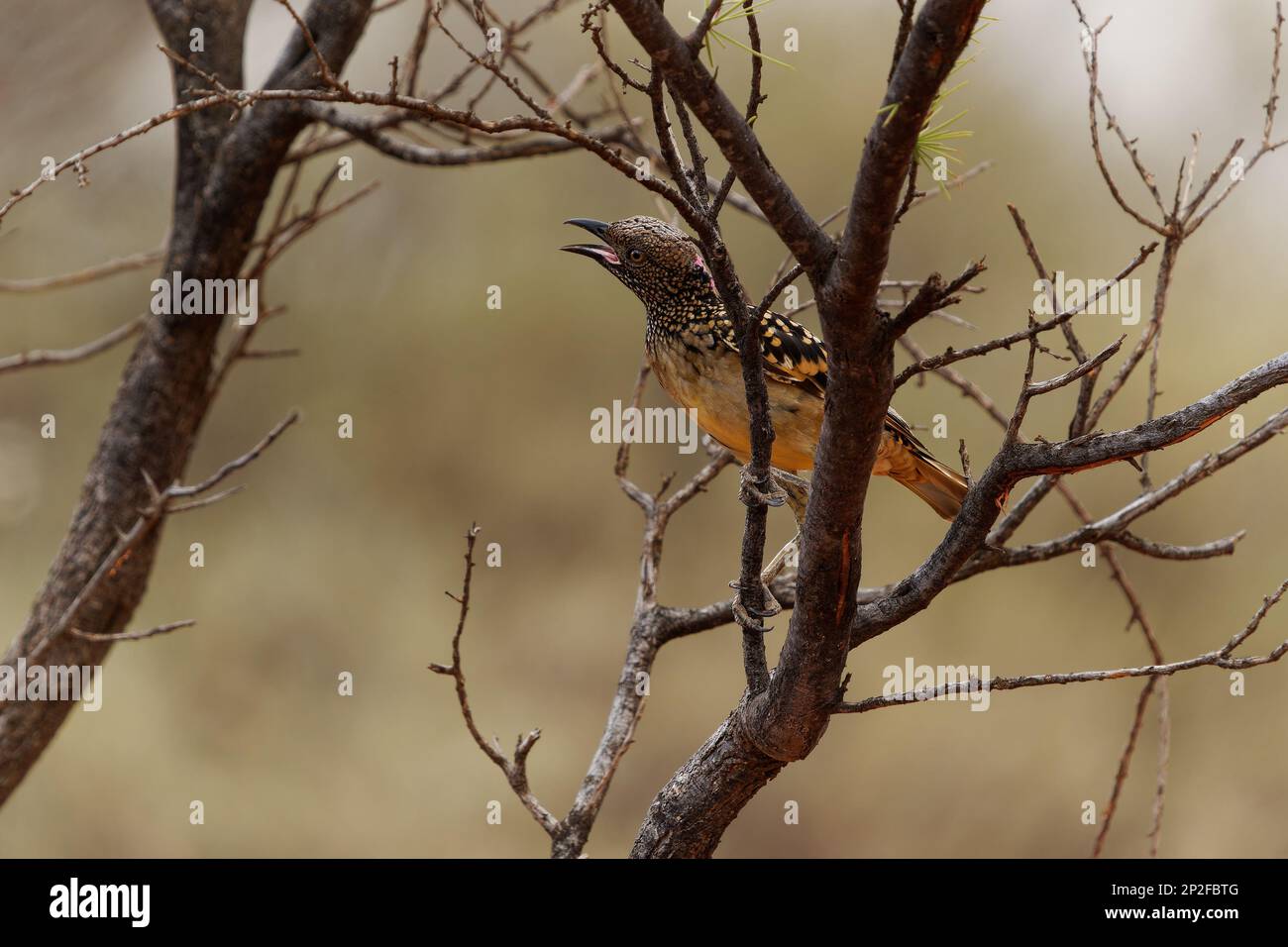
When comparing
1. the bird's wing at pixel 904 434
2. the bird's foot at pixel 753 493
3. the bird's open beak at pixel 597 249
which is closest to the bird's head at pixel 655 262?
the bird's open beak at pixel 597 249

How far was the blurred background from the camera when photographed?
7.53 meters

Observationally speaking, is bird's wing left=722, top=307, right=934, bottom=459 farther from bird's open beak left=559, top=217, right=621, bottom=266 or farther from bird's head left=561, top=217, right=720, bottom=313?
bird's open beak left=559, top=217, right=621, bottom=266

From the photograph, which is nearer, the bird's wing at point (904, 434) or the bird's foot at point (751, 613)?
the bird's foot at point (751, 613)

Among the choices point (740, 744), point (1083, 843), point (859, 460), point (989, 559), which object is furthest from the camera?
point (1083, 843)

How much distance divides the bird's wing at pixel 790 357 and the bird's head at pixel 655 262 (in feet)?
0.49

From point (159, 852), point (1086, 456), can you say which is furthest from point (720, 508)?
point (1086, 456)

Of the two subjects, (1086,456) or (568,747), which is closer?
(1086,456)

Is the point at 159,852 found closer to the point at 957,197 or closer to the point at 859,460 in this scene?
the point at 957,197

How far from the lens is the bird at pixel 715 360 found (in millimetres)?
2537

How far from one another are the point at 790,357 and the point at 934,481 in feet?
1.74

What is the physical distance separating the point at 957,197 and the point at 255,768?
6.65 meters

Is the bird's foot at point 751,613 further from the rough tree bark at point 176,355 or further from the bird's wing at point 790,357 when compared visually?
the rough tree bark at point 176,355

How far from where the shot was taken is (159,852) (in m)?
8.11

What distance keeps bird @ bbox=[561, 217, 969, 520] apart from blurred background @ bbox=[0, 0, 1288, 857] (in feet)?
13.9
